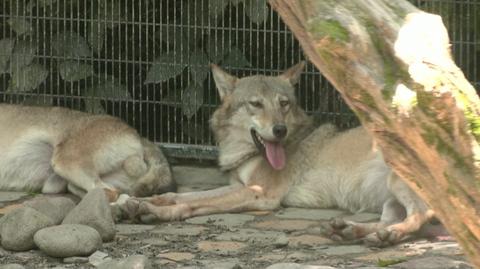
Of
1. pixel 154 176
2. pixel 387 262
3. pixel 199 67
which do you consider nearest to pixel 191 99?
pixel 199 67

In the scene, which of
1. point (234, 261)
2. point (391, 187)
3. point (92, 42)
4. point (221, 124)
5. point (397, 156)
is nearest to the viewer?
point (397, 156)

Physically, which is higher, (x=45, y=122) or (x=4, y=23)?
(x=4, y=23)

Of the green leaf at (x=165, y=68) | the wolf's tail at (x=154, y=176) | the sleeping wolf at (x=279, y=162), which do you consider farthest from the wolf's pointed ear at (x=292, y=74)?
the wolf's tail at (x=154, y=176)

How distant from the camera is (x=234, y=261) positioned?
6.61 m

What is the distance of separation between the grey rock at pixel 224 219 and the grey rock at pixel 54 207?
0.91m

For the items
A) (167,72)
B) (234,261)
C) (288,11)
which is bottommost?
(234,261)

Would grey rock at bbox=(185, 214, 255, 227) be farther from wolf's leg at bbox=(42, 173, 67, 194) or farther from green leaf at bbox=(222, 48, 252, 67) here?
green leaf at bbox=(222, 48, 252, 67)

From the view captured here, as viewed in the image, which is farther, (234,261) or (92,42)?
(92,42)

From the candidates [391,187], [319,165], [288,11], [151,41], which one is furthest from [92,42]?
[288,11]

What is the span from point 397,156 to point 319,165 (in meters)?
5.02

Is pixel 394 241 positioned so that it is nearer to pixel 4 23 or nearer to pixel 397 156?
pixel 397 156

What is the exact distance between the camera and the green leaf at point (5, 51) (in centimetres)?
957

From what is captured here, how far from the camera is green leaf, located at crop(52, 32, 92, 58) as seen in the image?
9531 mm

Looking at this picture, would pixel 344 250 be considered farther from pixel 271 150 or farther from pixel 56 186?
pixel 56 186
